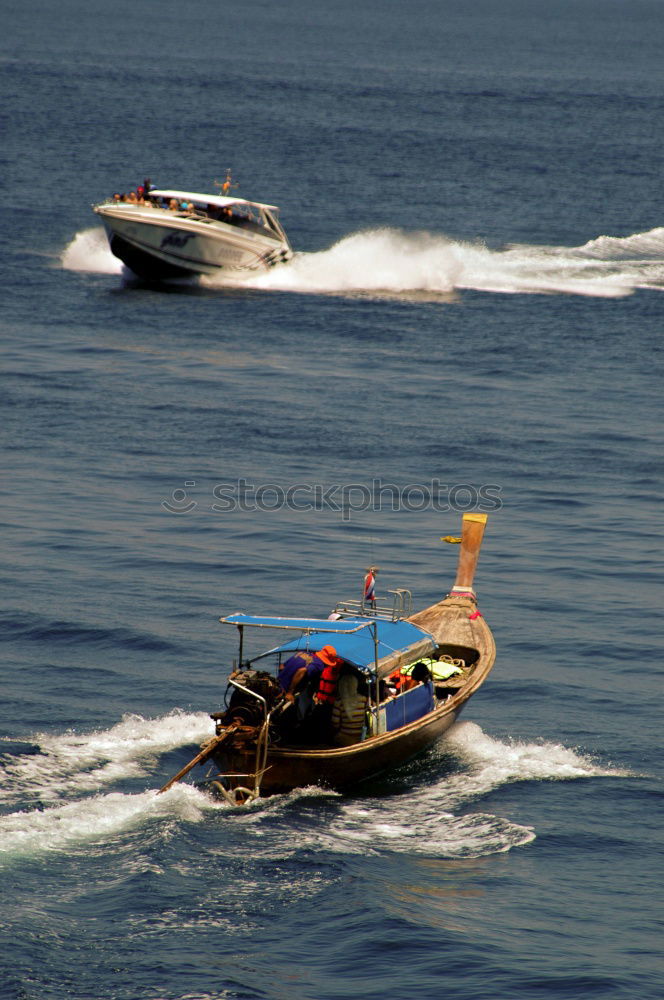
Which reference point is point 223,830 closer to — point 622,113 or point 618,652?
point 618,652

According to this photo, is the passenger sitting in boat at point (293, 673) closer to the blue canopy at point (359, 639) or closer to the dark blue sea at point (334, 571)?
the blue canopy at point (359, 639)

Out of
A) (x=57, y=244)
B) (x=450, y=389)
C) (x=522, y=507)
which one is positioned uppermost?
(x=57, y=244)

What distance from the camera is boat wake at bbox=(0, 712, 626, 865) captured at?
18281mm

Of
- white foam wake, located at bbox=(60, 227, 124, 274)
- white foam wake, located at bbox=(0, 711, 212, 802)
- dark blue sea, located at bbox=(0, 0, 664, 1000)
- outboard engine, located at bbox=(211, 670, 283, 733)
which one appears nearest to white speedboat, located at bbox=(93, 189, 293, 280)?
dark blue sea, located at bbox=(0, 0, 664, 1000)

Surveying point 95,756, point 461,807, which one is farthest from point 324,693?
point 95,756

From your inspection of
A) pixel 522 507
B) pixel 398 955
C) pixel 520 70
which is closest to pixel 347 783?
pixel 398 955

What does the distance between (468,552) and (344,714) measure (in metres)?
8.17

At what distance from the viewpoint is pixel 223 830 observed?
1858cm

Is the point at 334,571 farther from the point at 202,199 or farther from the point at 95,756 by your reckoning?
the point at 202,199

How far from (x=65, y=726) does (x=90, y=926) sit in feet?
21.4

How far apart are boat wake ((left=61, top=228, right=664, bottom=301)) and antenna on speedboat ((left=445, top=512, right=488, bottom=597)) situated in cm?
3066

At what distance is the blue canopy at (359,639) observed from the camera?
67.9 ft

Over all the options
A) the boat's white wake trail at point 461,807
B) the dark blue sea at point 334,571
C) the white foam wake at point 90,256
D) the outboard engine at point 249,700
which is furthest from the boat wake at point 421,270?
the outboard engine at point 249,700

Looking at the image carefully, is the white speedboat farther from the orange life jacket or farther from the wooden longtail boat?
the orange life jacket
